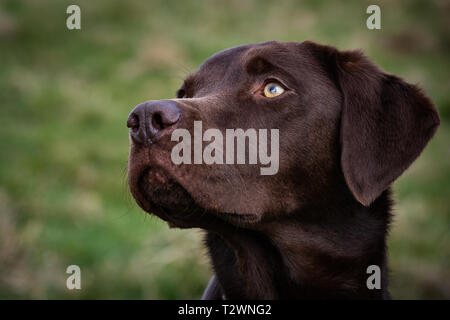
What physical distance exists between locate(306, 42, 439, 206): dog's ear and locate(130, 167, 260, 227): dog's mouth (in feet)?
1.95

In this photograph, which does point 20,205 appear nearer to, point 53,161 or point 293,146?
point 53,161

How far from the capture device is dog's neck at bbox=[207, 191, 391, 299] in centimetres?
293

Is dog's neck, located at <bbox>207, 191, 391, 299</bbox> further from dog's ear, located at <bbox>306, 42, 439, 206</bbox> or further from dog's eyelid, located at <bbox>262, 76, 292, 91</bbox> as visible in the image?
dog's eyelid, located at <bbox>262, 76, 292, 91</bbox>

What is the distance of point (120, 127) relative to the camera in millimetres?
7953

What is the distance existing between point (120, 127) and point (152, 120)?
18.8ft

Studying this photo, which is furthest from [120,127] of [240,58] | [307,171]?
[307,171]

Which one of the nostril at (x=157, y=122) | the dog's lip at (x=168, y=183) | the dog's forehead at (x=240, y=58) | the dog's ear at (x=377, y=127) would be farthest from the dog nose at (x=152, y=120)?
the dog's ear at (x=377, y=127)

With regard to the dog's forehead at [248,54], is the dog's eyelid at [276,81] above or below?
below

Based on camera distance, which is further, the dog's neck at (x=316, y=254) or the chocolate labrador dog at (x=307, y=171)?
the dog's neck at (x=316, y=254)

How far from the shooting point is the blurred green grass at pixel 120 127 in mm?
4723

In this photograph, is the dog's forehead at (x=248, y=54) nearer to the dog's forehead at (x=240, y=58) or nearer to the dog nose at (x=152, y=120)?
the dog's forehead at (x=240, y=58)

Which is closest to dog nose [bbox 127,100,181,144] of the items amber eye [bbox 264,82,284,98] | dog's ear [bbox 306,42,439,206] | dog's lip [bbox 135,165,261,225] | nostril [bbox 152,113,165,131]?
nostril [bbox 152,113,165,131]

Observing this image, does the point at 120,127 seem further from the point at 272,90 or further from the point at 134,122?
the point at 134,122
